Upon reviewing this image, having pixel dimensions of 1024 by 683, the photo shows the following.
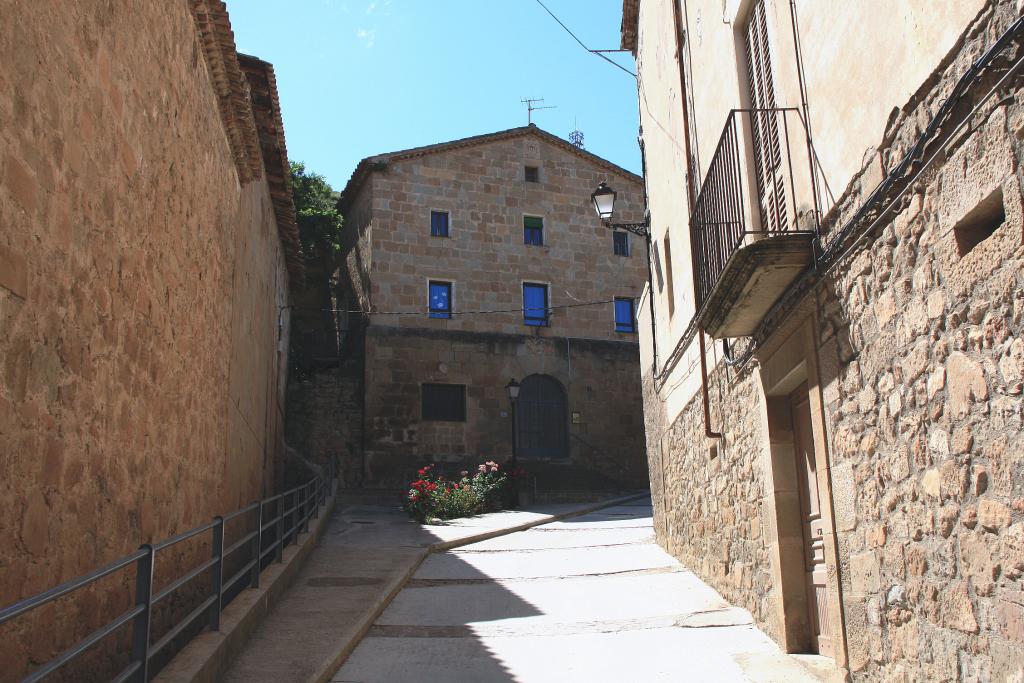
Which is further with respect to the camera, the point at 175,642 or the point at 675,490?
the point at 675,490

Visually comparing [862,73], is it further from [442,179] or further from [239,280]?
[442,179]

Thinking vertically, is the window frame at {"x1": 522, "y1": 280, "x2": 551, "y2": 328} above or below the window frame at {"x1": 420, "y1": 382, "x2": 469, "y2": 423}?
above

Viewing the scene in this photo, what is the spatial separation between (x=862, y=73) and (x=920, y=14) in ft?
2.53

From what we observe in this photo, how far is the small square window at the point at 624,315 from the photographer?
26550 millimetres

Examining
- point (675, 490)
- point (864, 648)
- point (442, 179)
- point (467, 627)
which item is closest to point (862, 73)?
point (864, 648)

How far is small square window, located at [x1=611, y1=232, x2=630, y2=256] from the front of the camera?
27266mm

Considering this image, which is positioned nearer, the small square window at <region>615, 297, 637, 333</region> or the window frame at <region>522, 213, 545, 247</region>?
the window frame at <region>522, 213, 545, 247</region>

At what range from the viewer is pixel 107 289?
540 centimetres

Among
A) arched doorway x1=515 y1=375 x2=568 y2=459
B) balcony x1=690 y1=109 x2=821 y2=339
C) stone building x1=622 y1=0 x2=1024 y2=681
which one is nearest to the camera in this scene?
stone building x1=622 y1=0 x2=1024 y2=681

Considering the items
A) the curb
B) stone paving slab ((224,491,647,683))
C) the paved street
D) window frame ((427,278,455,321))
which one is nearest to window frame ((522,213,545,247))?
window frame ((427,278,455,321))

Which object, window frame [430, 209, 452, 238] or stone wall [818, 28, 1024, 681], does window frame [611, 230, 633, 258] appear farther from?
stone wall [818, 28, 1024, 681]

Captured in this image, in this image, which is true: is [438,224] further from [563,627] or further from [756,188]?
[756,188]

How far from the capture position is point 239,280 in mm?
10703

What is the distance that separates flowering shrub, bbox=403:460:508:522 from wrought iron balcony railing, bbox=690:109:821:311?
34.0 feet
